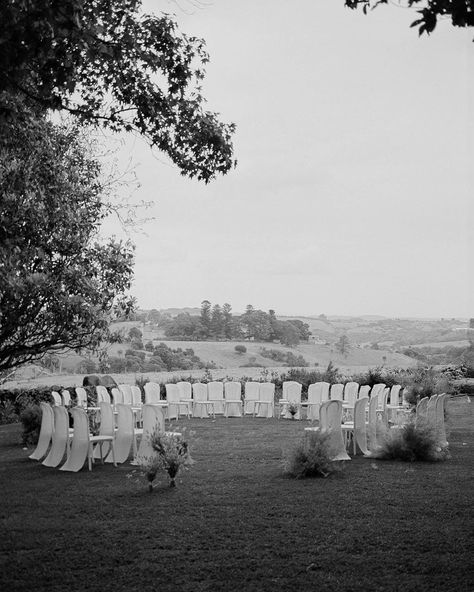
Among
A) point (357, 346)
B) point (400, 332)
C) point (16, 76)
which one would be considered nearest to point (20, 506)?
point (16, 76)

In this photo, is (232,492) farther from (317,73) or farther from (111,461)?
(317,73)

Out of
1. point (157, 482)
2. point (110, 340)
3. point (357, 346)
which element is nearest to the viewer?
point (157, 482)

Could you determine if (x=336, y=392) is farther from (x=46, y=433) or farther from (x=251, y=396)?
(x=46, y=433)

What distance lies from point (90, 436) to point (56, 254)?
3.95 meters

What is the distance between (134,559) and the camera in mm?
6344

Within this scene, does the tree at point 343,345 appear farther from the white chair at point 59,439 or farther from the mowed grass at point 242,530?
the white chair at point 59,439

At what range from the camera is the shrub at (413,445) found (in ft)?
39.2

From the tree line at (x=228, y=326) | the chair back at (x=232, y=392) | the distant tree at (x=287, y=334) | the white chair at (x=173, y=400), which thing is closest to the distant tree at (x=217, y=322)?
the tree line at (x=228, y=326)

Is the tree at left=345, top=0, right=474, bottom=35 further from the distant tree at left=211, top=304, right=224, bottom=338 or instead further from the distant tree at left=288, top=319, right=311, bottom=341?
the distant tree at left=288, top=319, right=311, bottom=341

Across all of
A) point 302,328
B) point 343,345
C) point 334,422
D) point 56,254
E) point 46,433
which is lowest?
point 46,433

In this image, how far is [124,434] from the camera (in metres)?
12.1

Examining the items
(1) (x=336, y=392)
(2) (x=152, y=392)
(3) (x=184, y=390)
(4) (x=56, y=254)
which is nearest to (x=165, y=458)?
(4) (x=56, y=254)

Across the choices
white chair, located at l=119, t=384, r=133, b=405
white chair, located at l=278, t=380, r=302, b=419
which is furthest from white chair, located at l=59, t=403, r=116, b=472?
white chair, located at l=278, t=380, r=302, b=419

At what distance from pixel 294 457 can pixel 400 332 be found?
39.6 m
